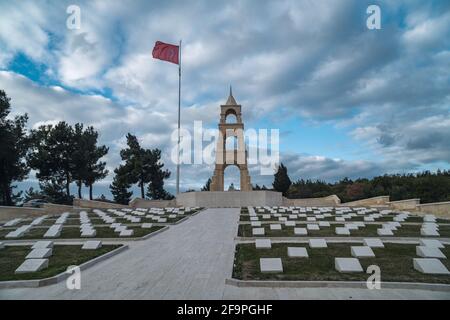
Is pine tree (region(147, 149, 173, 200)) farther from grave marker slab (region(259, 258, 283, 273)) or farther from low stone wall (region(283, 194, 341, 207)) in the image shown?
grave marker slab (region(259, 258, 283, 273))

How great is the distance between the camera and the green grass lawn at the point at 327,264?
7.28 metres

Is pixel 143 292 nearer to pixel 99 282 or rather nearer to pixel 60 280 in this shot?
pixel 99 282

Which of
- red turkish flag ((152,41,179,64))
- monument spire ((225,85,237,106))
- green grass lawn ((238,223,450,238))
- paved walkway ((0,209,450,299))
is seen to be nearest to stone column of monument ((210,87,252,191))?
monument spire ((225,85,237,106))

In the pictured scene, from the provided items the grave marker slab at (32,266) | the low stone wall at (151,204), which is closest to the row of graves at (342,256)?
the grave marker slab at (32,266)

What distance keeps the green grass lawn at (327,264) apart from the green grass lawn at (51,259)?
13.0 ft

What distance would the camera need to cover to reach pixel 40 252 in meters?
9.49

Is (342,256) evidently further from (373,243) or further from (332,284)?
(332,284)

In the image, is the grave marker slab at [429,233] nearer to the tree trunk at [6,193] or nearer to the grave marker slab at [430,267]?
the grave marker slab at [430,267]

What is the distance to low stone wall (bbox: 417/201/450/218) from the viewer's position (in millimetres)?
23469

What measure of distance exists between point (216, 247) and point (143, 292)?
4979 millimetres

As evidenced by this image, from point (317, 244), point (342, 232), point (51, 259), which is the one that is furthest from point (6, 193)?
point (317, 244)

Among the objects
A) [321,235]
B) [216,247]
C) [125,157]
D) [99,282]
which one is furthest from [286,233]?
[125,157]

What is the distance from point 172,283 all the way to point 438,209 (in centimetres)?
2288

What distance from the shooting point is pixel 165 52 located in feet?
108
